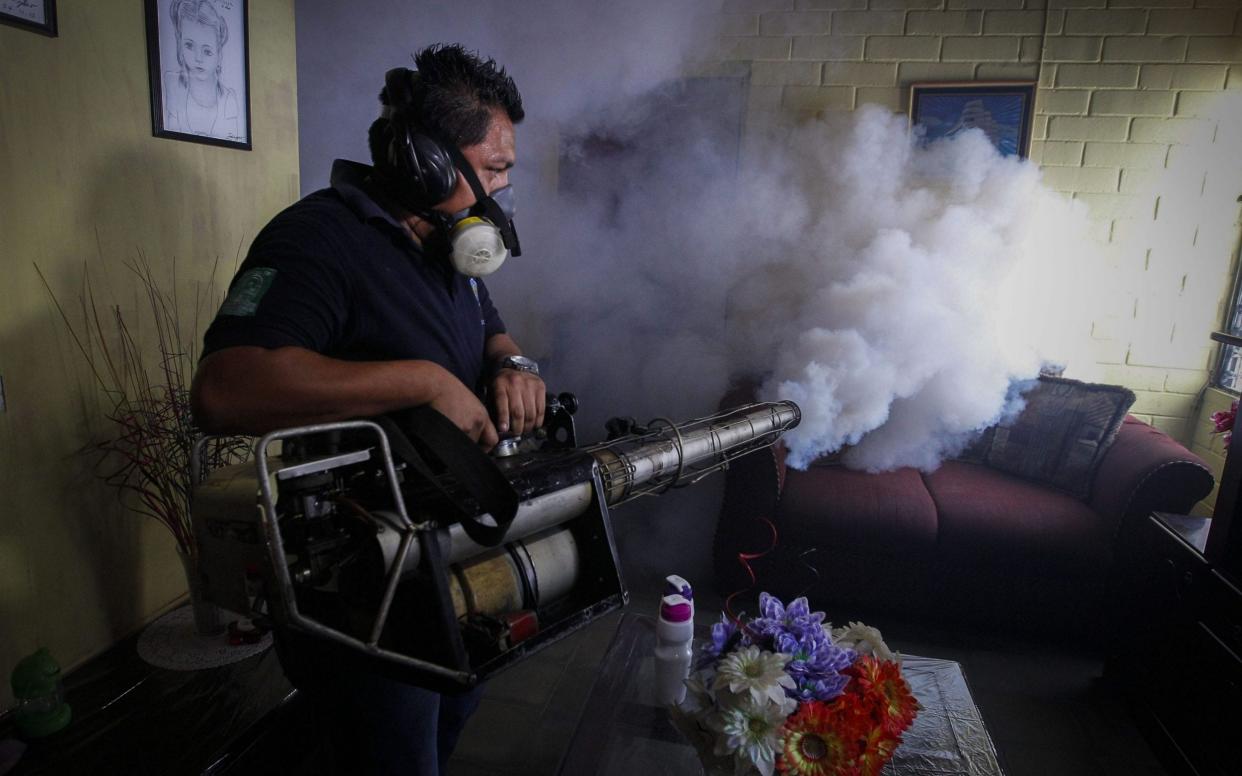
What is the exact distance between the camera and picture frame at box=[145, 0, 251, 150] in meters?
2.12

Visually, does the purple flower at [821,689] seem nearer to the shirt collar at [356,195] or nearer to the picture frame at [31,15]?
the shirt collar at [356,195]

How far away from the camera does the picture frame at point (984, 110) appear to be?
343 cm

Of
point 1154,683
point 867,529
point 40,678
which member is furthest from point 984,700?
point 40,678

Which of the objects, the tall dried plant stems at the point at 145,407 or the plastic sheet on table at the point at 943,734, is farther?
the tall dried plant stems at the point at 145,407

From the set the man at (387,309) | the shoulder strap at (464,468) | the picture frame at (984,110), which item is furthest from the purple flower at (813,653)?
the picture frame at (984,110)

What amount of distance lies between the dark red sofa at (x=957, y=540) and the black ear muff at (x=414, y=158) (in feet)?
6.30

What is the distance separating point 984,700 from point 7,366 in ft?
10.0

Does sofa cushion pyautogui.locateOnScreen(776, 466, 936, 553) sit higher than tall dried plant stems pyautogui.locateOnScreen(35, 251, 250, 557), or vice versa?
tall dried plant stems pyautogui.locateOnScreen(35, 251, 250, 557)

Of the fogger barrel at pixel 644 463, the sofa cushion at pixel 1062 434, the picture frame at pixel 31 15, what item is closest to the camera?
the fogger barrel at pixel 644 463

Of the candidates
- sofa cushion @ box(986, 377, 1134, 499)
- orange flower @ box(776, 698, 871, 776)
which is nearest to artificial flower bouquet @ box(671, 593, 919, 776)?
orange flower @ box(776, 698, 871, 776)

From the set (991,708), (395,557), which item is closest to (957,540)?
(991,708)

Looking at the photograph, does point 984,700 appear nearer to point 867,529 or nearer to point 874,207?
point 867,529

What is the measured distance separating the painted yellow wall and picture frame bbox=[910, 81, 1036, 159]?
317 centimetres

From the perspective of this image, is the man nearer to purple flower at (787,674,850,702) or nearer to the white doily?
purple flower at (787,674,850,702)
